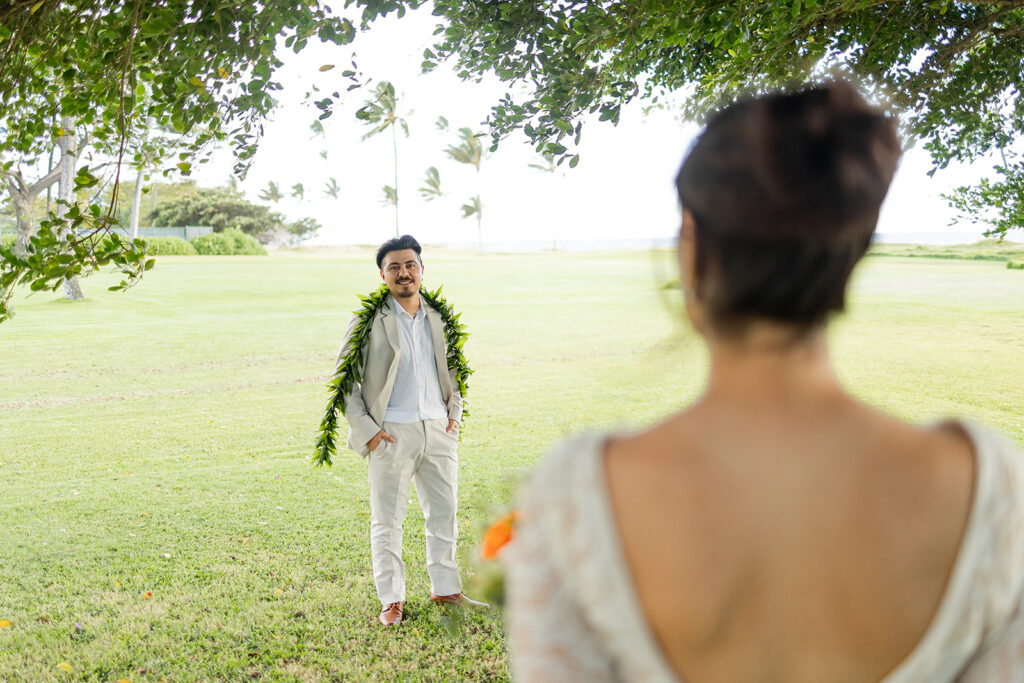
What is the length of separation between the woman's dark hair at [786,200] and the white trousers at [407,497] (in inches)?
151

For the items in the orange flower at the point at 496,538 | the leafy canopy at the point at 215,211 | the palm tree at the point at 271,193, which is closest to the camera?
the orange flower at the point at 496,538

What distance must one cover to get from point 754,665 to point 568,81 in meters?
3.51

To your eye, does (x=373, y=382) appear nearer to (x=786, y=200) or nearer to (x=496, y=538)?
(x=496, y=538)

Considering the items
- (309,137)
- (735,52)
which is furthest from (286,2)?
(309,137)

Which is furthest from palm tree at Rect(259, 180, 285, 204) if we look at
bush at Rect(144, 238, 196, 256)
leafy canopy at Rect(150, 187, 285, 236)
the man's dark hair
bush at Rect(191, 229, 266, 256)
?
the man's dark hair

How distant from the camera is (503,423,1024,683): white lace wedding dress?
882mm

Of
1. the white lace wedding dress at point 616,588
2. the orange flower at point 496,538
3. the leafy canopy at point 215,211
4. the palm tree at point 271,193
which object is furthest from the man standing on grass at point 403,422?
the palm tree at point 271,193

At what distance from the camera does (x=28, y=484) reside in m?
8.15

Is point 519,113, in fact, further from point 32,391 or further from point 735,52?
point 32,391

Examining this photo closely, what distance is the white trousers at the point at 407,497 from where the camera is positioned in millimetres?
4582

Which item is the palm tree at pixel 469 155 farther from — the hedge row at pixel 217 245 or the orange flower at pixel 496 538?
the orange flower at pixel 496 538

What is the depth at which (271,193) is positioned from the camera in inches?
1758

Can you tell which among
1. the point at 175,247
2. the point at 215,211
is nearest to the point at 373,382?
the point at 175,247

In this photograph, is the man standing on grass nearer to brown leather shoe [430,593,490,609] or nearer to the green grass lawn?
brown leather shoe [430,593,490,609]
